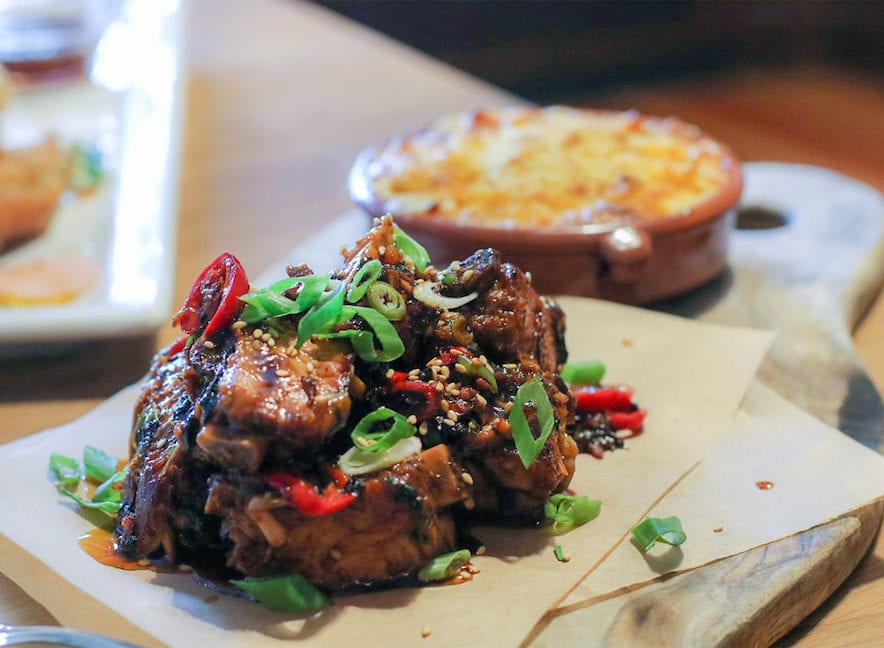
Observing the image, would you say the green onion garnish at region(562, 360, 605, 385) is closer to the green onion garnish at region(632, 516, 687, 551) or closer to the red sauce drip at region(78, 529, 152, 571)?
the green onion garnish at region(632, 516, 687, 551)

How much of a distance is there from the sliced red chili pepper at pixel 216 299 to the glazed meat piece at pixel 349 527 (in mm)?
384

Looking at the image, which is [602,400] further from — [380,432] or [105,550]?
[105,550]

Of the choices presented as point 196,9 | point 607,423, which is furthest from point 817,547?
point 196,9

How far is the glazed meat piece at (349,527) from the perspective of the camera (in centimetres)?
227

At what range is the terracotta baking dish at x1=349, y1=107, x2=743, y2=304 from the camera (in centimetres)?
378

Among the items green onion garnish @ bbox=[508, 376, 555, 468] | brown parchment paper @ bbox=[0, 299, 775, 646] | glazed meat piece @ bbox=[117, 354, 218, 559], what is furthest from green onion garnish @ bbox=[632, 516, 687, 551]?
glazed meat piece @ bbox=[117, 354, 218, 559]

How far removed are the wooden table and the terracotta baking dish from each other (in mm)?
683

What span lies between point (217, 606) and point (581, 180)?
8.00 feet

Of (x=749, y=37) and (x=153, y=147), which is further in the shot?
(x=749, y=37)

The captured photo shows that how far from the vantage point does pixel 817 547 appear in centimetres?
253

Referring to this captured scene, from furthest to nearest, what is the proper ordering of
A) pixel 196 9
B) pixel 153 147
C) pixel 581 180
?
pixel 196 9
pixel 153 147
pixel 581 180

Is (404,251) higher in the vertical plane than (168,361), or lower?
higher

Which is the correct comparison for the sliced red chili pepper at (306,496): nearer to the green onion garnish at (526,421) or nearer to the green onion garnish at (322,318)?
the green onion garnish at (322,318)

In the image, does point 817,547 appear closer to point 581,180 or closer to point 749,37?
point 581,180
